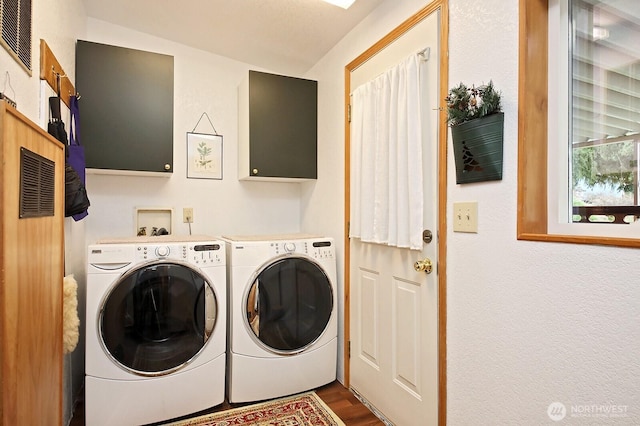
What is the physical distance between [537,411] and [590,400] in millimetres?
192

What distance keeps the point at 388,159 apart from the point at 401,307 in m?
0.78

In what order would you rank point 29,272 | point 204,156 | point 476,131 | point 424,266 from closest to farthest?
point 29,272, point 476,131, point 424,266, point 204,156

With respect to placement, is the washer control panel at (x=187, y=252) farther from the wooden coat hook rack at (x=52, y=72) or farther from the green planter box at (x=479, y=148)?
the green planter box at (x=479, y=148)

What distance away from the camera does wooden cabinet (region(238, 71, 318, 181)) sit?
2.54 m

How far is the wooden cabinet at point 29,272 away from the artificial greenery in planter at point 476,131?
1.39 meters

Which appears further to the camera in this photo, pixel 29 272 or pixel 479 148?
pixel 479 148

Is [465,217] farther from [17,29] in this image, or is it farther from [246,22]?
[246,22]

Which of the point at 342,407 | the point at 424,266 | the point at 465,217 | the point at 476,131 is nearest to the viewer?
the point at 476,131

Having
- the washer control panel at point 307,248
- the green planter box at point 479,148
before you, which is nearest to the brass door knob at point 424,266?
the green planter box at point 479,148

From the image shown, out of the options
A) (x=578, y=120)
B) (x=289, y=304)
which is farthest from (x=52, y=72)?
(x=578, y=120)

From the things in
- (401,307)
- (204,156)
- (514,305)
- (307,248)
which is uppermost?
(204,156)

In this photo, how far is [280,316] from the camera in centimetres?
216

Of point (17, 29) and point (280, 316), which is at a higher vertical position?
point (17, 29)

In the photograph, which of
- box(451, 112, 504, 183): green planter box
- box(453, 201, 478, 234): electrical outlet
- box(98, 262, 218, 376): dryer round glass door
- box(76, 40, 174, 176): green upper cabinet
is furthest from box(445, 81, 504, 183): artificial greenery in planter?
box(76, 40, 174, 176): green upper cabinet
